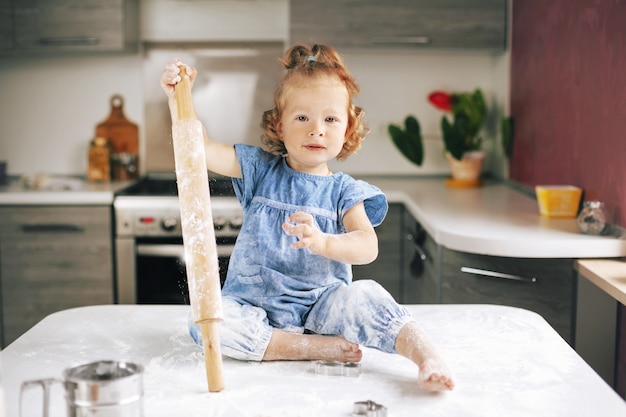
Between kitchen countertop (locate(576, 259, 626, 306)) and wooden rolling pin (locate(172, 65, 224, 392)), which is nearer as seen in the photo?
wooden rolling pin (locate(172, 65, 224, 392))

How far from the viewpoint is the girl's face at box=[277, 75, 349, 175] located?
1.26 meters

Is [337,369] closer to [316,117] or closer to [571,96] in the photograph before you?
[316,117]

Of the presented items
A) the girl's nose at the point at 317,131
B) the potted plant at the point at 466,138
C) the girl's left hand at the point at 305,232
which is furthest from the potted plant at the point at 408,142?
the girl's left hand at the point at 305,232

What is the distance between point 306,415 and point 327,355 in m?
0.23

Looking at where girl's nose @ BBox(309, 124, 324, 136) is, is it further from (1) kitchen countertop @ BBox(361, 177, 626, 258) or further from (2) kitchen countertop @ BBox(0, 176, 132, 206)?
(2) kitchen countertop @ BBox(0, 176, 132, 206)

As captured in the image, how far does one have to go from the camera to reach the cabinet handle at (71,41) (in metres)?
2.99

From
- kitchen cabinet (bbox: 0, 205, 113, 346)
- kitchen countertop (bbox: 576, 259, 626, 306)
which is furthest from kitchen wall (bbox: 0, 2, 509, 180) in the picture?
kitchen countertop (bbox: 576, 259, 626, 306)

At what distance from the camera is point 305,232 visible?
1.12 m

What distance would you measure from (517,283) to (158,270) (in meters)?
1.30

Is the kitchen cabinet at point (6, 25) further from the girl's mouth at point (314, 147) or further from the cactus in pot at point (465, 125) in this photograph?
the girl's mouth at point (314, 147)

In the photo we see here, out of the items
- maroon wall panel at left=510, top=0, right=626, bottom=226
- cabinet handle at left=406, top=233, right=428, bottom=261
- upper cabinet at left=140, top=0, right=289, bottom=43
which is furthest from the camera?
upper cabinet at left=140, top=0, right=289, bottom=43

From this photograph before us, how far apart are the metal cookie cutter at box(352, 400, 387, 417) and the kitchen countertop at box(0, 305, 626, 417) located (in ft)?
0.05

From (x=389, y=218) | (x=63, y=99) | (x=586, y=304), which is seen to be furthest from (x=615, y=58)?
(x=63, y=99)

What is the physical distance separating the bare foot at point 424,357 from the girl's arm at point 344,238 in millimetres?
133
